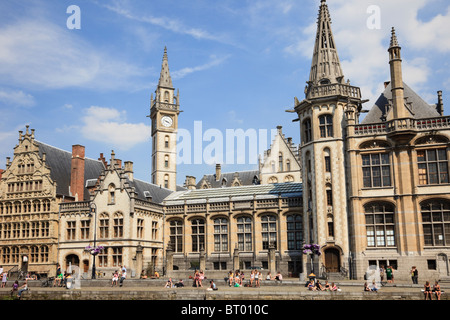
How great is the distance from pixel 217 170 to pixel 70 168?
2662 cm

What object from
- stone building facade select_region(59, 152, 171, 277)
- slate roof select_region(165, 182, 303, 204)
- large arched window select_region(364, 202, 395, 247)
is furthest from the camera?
slate roof select_region(165, 182, 303, 204)

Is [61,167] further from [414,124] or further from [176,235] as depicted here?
[414,124]

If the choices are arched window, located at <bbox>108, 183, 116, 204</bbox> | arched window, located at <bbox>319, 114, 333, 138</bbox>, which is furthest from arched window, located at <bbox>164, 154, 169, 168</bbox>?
arched window, located at <bbox>319, 114, 333, 138</bbox>

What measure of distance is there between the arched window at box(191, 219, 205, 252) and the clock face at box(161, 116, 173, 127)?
93.8ft

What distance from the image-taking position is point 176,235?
5678 centimetres

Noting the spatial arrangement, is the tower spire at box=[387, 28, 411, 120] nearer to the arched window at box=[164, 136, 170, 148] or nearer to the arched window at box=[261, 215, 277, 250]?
the arched window at box=[261, 215, 277, 250]

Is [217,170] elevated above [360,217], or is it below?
above

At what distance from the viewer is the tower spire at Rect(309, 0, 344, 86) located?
4881cm
